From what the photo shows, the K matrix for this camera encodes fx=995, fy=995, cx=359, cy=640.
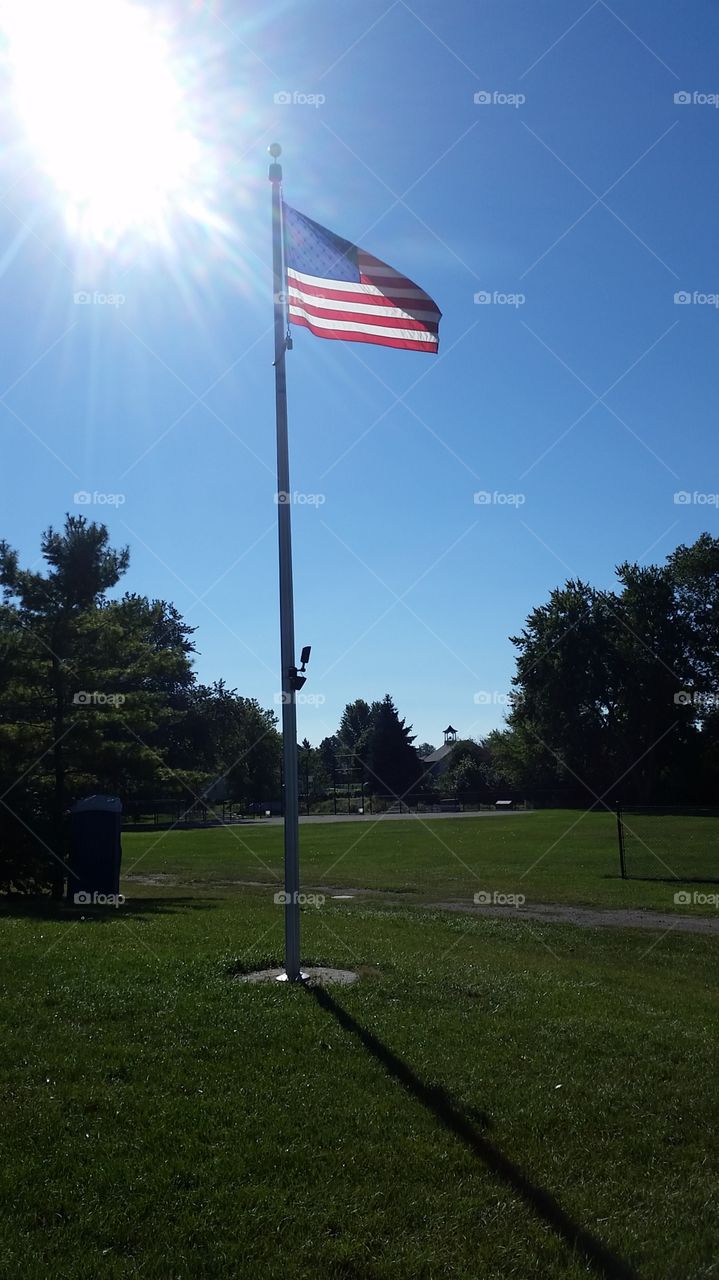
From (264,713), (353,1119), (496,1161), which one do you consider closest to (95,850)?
(353,1119)

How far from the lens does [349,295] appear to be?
1041cm

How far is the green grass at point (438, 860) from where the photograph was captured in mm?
21422

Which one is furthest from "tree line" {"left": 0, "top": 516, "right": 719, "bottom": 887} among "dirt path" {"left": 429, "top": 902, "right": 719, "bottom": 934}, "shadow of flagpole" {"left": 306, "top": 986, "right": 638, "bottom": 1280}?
"shadow of flagpole" {"left": 306, "top": 986, "right": 638, "bottom": 1280}

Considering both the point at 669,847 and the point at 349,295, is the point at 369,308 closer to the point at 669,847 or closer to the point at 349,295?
the point at 349,295

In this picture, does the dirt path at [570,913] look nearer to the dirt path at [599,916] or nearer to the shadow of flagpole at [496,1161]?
the dirt path at [599,916]

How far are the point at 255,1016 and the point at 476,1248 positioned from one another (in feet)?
11.7

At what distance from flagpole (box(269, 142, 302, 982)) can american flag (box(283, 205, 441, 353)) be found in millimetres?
142

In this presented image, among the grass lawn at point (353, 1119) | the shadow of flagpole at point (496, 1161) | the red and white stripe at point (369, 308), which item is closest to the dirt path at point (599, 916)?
the grass lawn at point (353, 1119)

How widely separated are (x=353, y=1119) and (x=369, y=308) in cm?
782

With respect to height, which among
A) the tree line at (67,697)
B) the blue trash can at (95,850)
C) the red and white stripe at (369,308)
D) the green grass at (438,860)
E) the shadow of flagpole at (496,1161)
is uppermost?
the red and white stripe at (369,308)

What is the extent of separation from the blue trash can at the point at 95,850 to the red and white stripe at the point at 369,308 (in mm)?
10410

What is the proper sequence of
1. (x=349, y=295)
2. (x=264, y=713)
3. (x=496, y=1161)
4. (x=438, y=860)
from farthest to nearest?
(x=264, y=713) → (x=438, y=860) → (x=349, y=295) → (x=496, y=1161)

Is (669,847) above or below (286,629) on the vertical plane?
below

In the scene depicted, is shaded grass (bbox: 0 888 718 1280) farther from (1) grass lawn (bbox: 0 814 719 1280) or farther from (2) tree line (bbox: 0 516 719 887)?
(2) tree line (bbox: 0 516 719 887)
